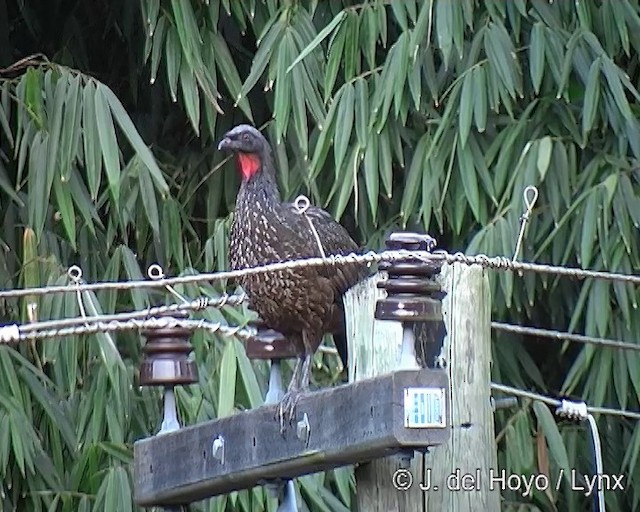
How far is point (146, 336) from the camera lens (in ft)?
8.63

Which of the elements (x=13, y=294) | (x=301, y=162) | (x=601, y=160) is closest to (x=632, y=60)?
(x=601, y=160)

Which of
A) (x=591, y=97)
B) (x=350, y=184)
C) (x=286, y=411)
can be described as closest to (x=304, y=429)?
(x=286, y=411)

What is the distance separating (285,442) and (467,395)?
255mm

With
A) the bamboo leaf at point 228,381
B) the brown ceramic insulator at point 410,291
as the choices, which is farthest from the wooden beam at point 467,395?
the bamboo leaf at point 228,381

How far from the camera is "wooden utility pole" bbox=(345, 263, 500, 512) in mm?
2172

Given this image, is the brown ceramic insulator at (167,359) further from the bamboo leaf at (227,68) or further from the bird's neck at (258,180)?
the bamboo leaf at (227,68)

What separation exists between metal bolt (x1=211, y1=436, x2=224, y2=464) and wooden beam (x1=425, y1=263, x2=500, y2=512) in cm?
35

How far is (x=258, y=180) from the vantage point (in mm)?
2828

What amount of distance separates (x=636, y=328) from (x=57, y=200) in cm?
129

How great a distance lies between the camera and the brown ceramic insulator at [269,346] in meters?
2.74

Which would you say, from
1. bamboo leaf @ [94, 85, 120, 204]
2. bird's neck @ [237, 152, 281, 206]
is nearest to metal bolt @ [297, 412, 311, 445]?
bird's neck @ [237, 152, 281, 206]

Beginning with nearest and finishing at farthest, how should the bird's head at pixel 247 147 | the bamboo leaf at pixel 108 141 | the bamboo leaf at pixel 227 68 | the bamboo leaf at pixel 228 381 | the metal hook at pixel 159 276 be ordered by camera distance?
the metal hook at pixel 159 276 < the bird's head at pixel 247 147 < the bamboo leaf at pixel 228 381 < the bamboo leaf at pixel 108 141 < the bamboo leaf at pixel 227 68

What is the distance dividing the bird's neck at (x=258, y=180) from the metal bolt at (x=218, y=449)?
0.52 m

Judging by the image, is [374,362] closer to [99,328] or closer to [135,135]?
[99,328]
